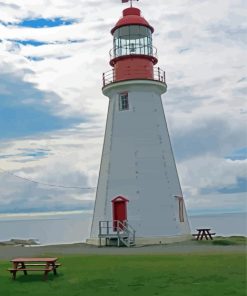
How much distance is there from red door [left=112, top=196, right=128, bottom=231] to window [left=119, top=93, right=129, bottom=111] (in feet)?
15.9

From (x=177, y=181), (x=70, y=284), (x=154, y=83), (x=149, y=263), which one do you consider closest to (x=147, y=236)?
(x=177, y=181)

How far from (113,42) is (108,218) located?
31.5 ft

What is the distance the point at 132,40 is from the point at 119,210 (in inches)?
363

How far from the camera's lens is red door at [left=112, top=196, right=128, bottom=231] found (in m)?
25.1

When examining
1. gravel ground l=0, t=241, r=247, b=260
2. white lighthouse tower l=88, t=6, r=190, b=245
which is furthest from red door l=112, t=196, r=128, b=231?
gravel ground l=0, t=241, r=247, b=260

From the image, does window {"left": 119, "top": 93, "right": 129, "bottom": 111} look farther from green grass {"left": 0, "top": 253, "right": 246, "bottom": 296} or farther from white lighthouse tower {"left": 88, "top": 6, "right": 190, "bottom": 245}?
green grass {"left": 0, "top": 253, "right": 246, "bottom": 296}

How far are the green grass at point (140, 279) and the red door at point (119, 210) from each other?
9490 millimetres

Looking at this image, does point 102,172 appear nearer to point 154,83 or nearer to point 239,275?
point 154,83

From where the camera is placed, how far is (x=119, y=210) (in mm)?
25156

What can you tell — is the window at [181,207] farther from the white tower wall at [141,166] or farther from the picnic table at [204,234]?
the picnic table at [204,234]

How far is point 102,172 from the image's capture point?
26828 millimetres

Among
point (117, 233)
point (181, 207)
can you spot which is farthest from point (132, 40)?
point (117, 233)

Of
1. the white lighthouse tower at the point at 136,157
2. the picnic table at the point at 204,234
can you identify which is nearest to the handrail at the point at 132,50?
the white lighthouse tower at the point at 136,157

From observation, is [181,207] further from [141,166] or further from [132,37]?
[132,37]
